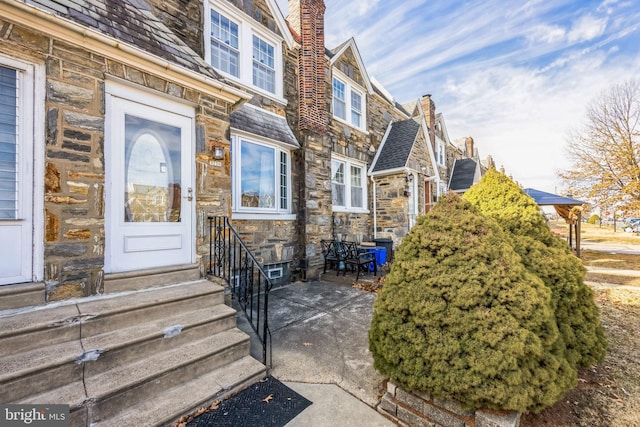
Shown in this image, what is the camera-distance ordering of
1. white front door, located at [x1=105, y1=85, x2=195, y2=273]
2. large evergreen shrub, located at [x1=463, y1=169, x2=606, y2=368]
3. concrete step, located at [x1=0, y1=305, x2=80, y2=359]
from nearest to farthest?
1. concrete step, located at [x1=0, y1=305, x2=80, y2=359]
2. large evergreen shrub, located at [x1=463, y1=169, x2=606, y2=368]
3. white front door, located at [x1=105, y1=85, x2=195, y2=273]

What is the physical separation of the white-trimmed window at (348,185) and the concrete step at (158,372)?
6.47 metres

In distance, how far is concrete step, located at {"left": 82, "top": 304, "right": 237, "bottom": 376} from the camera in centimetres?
→ 240

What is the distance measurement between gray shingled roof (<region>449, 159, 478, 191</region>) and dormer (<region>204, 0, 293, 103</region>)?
16065 millimetres

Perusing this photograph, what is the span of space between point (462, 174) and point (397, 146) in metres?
11.8

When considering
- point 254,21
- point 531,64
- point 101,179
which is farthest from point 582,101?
point 101,179

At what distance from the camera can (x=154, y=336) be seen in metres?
2.67

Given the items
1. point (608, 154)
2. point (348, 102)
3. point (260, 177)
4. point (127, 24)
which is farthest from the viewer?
point (608, 154)

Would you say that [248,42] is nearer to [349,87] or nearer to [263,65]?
[263,65]

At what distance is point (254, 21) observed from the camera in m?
6.70

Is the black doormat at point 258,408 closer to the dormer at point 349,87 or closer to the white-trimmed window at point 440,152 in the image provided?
the dormer at point 349,87

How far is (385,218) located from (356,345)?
286 inches

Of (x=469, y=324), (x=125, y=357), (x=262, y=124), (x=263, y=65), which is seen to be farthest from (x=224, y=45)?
(x=469, y=324)

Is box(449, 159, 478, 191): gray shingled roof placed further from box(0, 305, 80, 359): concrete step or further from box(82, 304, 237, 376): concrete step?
box(0, 305, 80, 359): concrete step

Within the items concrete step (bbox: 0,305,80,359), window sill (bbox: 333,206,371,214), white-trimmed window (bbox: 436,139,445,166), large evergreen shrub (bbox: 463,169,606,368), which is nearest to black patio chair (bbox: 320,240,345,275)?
window sill (bbox: 333,206,371,214)
